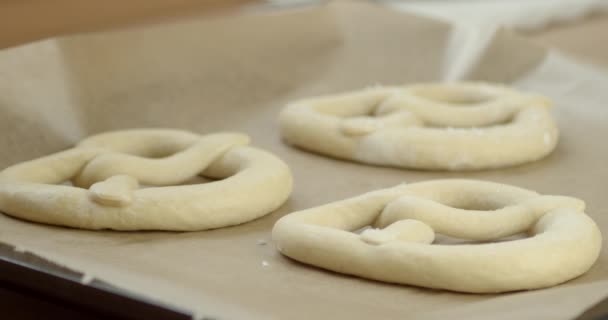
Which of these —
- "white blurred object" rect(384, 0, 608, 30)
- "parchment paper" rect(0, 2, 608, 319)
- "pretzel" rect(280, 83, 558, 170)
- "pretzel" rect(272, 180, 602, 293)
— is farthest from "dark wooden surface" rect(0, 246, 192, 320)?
"white blurred object" rect(384, 0, 608, 30)

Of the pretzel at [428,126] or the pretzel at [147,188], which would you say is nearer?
the pretzel at [147,188]

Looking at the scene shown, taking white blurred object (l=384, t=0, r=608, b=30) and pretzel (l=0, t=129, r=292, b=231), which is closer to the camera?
pretzel (l=0, t=129, r=292, b=231)

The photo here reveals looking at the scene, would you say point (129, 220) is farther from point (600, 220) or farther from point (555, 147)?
point (555, 147)

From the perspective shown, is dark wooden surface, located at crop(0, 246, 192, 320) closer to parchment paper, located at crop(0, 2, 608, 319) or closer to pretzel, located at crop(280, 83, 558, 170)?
parchment paper, located at crop(0, 2, 608, 319)

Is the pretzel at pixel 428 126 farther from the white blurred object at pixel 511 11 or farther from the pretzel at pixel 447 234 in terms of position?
the white blurred object at pixel 511 11

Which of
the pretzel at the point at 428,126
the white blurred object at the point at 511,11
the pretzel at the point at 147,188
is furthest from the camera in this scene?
the white blurred object at the point at 511,11

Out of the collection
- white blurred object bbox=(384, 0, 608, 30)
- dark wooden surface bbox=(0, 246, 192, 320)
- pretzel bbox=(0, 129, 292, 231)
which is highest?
white blurred object bbox=(384, 0, 608, 30)

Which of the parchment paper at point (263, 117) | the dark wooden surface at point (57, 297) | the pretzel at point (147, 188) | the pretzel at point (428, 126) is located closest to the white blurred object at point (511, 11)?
the parchment paper at point (263, 117)
